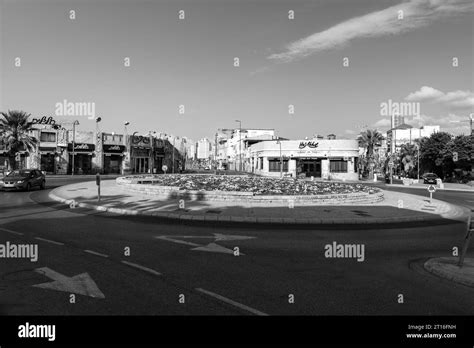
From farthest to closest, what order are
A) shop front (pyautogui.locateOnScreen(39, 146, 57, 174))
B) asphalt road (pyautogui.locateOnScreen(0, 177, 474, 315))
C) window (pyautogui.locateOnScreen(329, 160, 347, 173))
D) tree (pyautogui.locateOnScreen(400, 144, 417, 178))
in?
tree (pyautogui.locateOnScreen(400, 144, 417, 178)) < window (pyautogui.locateOnScreen(329, 160, 347, 173)) < shop front (pyautogui.locateOnScreen(39, 146, 57, 174)) < asphalt road (pyautogui.locateOnScreen(0, 177, 474, 315))

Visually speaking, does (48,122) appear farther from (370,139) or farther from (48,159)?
(370,139)

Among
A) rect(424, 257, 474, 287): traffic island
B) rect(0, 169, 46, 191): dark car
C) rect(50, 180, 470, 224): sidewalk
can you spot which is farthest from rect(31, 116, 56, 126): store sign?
rect(424, 257, 474, 287): traffic island

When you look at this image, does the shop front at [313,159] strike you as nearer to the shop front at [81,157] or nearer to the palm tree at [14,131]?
the shop front at [81,157]

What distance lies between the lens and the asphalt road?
5.04m

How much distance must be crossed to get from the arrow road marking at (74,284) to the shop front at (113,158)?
189 feet

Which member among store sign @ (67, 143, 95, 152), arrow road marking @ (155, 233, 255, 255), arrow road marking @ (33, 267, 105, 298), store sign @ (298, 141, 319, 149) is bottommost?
arrow road marking @ (155, 233, 255, 255)

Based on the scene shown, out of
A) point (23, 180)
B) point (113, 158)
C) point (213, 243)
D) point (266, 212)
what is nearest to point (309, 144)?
point (113, 158)

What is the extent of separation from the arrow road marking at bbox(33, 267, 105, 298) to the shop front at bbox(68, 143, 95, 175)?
5483 cm

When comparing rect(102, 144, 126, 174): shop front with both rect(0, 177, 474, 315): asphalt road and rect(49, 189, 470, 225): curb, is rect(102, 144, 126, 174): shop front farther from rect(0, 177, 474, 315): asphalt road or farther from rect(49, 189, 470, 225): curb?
rect(0, 177, 474, 315): asphalt road

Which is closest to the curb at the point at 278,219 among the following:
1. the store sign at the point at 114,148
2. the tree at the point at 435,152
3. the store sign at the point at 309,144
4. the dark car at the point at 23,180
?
the dark car at the point at 23,180

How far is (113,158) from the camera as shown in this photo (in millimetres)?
61719

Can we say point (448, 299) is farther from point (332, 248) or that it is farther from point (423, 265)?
point (332, 248)

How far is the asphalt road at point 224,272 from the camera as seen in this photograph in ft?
16.5

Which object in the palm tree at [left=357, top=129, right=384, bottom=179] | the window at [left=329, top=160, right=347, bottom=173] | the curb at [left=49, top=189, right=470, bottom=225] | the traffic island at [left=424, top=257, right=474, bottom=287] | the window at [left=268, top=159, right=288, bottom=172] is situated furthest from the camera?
the window at [left=268, top=159, right=288, bottom=172]
